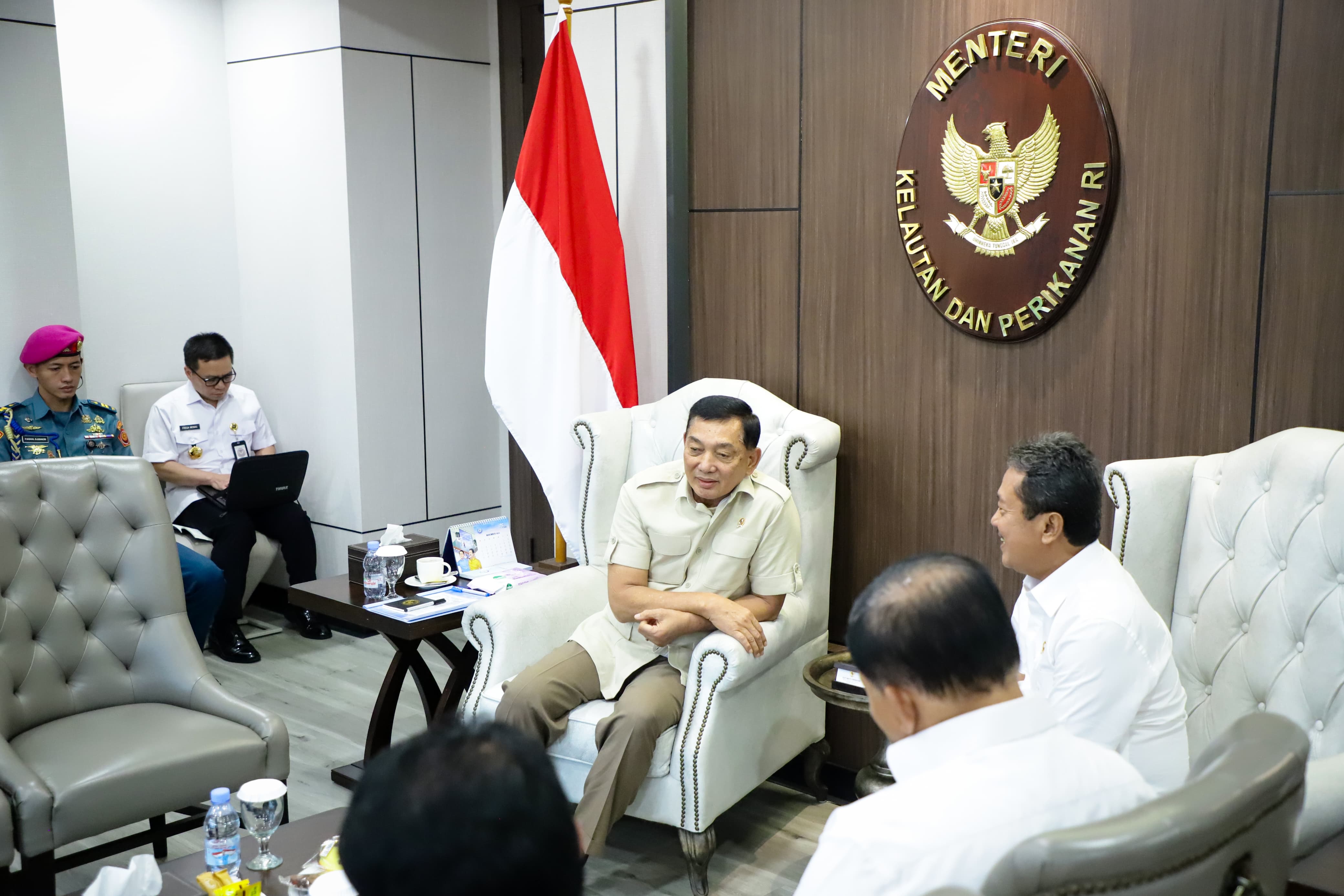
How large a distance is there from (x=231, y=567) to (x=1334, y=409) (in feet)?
12.9

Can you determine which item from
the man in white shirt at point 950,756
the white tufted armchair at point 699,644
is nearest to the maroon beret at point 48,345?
the white tufted armchair at point 699,644

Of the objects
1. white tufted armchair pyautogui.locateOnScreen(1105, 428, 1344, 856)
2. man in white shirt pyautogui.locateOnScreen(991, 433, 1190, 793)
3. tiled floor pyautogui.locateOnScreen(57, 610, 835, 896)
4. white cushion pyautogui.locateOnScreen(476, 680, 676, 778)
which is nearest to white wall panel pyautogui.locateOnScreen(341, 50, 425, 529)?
tiled floor pyautogui.locateOnScreen(57, 610, 835, 896)

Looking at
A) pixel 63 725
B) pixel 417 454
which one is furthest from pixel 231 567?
pixel 63 725

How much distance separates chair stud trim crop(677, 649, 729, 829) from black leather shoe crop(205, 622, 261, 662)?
2.48 m

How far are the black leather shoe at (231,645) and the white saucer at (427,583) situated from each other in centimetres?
147

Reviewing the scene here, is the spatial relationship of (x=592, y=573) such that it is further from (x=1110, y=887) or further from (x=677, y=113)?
(x=1110, y=887)

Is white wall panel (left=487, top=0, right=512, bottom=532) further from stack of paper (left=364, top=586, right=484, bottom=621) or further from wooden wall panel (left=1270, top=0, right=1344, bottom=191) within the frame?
wooden wall panel (left=1270, top=0, right=1344, bottom=191)

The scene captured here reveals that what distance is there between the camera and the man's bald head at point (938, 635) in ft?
4.22

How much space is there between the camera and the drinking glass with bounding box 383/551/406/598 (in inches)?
133

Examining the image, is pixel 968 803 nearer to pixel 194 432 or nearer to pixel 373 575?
pixel 373 575

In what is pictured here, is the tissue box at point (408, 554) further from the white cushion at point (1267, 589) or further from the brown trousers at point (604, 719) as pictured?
the white cushion at point (1267, 589)

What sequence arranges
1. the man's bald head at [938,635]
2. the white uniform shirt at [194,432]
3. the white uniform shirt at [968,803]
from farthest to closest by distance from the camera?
the white uniform shirt at [194,432]
the man's bald head at [938,635]
the white uniform shirt at [968,803]

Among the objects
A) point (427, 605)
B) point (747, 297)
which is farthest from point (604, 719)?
point (747, 297)

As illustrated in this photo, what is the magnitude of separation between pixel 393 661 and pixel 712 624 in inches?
42.9
